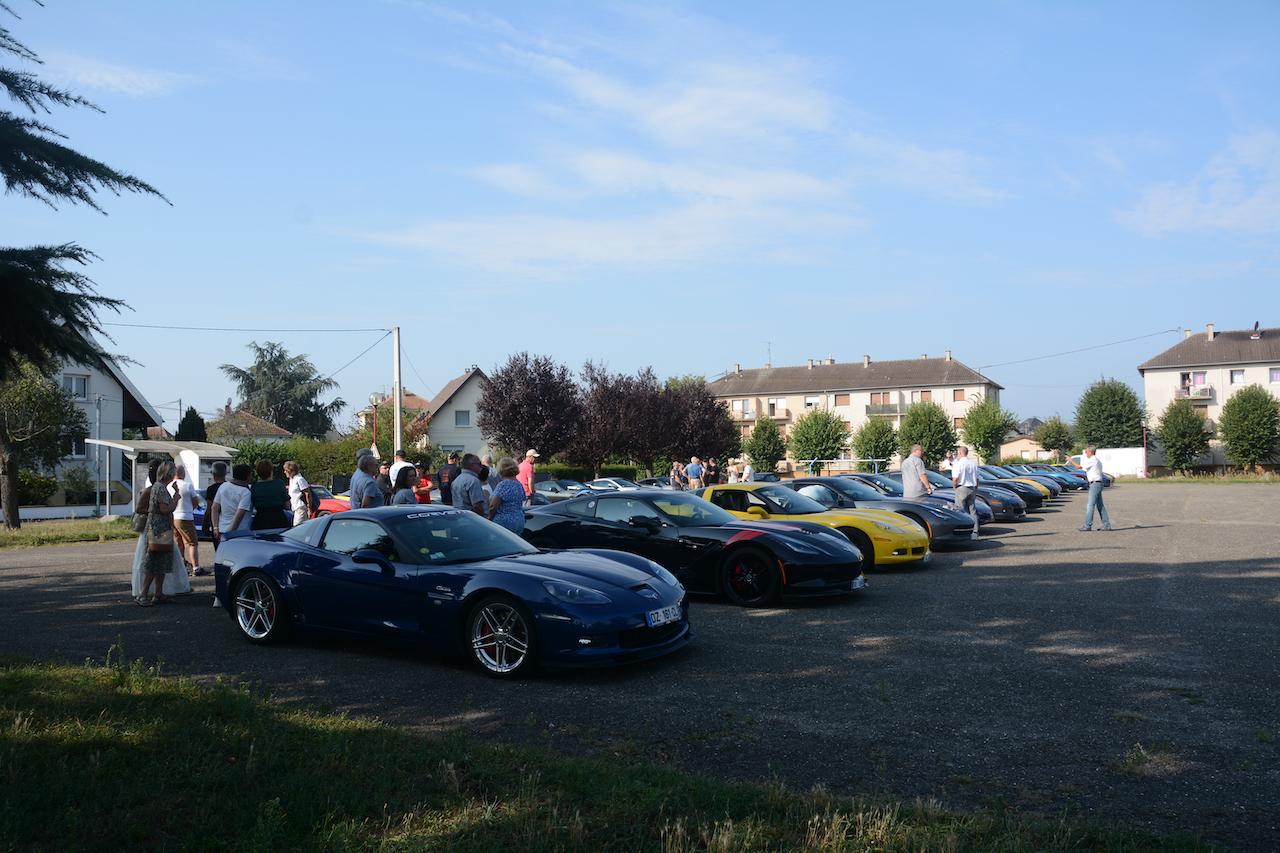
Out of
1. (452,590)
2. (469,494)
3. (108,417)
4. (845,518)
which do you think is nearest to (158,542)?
(469,494)

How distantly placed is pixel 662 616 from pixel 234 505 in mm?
6404

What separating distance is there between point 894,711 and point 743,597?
14.6 ft

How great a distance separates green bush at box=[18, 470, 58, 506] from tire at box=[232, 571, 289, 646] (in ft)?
121

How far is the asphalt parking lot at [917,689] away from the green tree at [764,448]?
66.9m

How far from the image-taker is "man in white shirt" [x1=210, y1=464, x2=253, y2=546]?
436 inches

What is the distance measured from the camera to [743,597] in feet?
33.9

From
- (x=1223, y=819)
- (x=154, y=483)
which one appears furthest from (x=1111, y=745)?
(x=154, y=483)

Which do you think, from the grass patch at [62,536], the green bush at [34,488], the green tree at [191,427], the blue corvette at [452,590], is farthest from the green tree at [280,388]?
the blue corvette at [452,590]

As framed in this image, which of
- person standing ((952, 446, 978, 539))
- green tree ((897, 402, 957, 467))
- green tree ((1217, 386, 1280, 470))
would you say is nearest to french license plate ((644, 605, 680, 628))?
person standing ((952, 446, 978, 539))

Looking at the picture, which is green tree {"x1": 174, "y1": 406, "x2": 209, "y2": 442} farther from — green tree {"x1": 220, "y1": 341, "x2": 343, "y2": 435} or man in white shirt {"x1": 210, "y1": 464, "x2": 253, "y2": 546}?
man in white shirt {"x1": 210, "y1": 464, "x2": 253, "y2": 546}

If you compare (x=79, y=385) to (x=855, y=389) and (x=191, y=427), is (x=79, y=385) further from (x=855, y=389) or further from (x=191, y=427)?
(x=855, y=389)

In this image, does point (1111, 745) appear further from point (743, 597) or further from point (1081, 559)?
point (1081, 559)

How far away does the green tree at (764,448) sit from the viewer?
7888 centimetres

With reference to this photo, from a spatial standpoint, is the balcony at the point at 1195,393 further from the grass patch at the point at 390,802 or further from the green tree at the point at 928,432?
the grass patch at the point at 390,802
